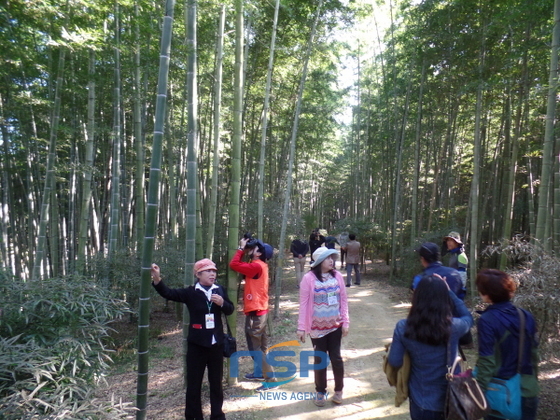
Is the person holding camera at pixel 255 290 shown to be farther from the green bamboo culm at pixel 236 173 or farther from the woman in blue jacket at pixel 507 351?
the woman in blue jacket at pixel 507 351

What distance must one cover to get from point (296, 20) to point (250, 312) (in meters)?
4.96

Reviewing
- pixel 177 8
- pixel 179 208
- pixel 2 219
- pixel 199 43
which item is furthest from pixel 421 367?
pixel 179 208

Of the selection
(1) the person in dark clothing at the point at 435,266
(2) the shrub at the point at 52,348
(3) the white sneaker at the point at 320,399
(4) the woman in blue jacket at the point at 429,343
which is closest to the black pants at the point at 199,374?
(2) the shrub at the point at 52,348

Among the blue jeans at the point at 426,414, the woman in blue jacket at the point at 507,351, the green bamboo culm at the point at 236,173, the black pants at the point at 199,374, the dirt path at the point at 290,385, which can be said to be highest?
the green bamboo culm at the point at 236,173

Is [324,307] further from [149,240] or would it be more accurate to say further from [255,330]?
[149,240]

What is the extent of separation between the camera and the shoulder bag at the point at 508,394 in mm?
1544

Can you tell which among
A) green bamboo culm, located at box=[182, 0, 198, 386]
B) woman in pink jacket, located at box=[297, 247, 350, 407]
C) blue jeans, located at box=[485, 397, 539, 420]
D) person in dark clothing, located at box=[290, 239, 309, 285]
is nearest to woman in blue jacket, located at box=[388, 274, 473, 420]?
blue jeans, located at box=[485, 397, 539, 420]

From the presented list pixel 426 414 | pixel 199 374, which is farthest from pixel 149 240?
pixel 426 414

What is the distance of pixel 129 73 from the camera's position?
557 cm

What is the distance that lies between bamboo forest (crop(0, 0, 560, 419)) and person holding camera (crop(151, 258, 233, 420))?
0.38 m

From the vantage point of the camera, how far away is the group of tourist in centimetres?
158

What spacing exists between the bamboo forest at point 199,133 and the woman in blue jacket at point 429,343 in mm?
1441

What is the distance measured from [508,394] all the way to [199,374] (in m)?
1.84

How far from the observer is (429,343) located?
1602 mm
